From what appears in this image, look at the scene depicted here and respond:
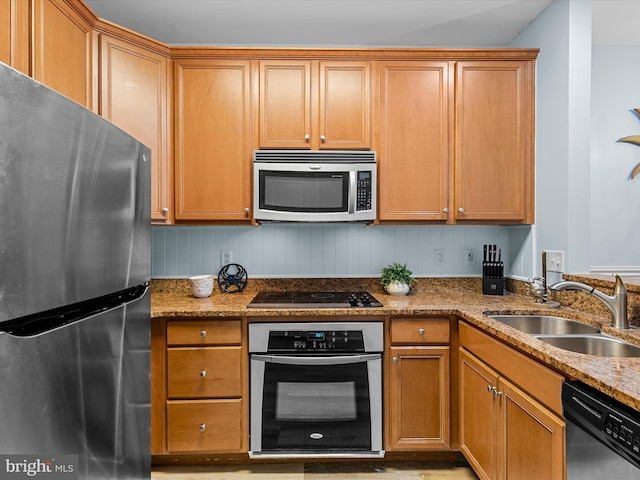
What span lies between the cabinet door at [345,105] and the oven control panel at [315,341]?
3.75 feet

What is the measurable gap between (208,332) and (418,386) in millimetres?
1218

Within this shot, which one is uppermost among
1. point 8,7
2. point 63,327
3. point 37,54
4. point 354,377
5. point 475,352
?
point 8,7

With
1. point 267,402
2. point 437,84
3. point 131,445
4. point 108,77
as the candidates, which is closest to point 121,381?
point 131,445

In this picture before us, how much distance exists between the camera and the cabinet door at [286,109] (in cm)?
227

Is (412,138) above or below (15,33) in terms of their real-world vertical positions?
below

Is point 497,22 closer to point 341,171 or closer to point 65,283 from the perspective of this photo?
point 341,171

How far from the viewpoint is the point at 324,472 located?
2.03m

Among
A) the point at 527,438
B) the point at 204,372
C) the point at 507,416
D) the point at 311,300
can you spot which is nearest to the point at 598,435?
the point at 527,438

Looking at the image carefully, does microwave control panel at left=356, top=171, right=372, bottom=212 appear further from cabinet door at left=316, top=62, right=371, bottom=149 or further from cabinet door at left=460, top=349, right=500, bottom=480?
cabinet door at left=460, top=349, right=500, bottom=480

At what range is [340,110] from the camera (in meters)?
2.28

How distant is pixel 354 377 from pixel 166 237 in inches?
63.3

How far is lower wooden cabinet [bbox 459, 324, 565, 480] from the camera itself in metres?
1.27

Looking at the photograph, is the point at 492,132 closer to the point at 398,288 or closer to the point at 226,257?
the point at 398,288

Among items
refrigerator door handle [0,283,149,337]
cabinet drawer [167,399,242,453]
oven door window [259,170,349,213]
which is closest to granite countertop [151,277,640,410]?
cabinet drawer [167,399,242,453]
